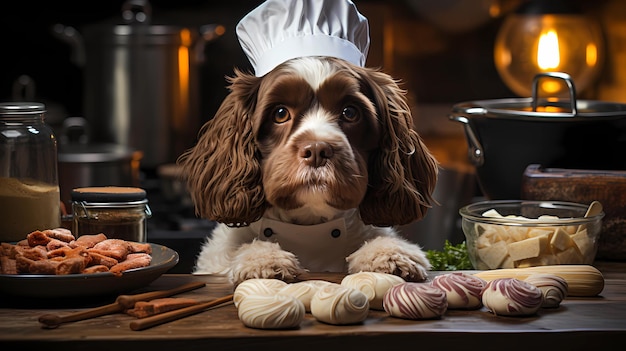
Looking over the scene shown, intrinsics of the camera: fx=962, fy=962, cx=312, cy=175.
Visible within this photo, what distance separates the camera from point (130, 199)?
175cm

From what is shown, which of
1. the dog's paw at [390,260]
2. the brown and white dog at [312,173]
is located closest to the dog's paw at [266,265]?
the brown and white dog at [312,173]

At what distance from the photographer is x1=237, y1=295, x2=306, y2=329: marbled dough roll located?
137 centimetres

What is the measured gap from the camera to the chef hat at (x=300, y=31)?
1802mm

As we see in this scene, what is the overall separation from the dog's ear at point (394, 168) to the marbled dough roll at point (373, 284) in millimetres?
263

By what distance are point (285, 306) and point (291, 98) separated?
0.47 metres

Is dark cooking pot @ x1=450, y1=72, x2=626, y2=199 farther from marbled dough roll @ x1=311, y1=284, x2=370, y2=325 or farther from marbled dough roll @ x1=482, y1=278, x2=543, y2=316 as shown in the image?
marbled dough roll @ x1=311, y1=284, x2=370, y2=325

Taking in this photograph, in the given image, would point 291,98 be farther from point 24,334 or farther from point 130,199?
point 24,334

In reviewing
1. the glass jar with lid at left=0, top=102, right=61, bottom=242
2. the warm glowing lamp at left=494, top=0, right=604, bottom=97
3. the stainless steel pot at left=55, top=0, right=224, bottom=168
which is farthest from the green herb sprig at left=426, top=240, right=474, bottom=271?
the stainless steel pot at left=55, top=0, right=224, bottom=168

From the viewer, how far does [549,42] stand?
3879 millimetres

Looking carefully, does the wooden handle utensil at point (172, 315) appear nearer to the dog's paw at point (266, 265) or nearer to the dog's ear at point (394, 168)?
the dog's paw at point (266, 265)

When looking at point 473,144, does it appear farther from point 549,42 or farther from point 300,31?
point 549,42

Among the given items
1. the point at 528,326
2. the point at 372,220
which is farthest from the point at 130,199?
the point at 528,326

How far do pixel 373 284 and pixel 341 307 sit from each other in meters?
0.13

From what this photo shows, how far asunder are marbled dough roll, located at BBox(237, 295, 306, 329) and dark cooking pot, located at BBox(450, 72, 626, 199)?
3.16 feet
